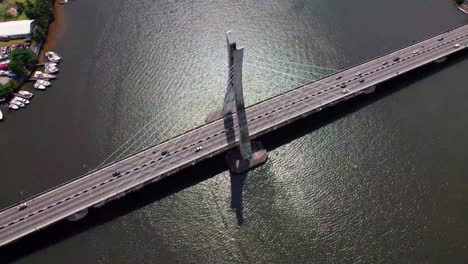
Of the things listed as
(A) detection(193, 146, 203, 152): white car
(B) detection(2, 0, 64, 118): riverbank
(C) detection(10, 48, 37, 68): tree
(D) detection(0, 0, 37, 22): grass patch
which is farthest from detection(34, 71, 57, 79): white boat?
(A) detection(193, 146, 203, 152): white car

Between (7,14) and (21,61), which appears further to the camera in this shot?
(7,14)

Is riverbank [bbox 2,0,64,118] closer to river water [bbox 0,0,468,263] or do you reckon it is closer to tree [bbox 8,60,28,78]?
tree [bbox 8,60,28,78]

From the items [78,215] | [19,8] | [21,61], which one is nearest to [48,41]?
[21,61]

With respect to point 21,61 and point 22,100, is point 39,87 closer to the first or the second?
point 22,100

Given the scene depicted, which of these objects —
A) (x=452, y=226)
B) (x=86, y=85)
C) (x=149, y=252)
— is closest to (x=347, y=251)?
(x=452, y=226)

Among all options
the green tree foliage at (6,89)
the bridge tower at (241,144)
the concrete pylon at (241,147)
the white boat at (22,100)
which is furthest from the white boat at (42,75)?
the concrete pylon at (241,147)

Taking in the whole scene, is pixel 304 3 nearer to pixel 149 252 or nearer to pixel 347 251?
pixel 347 251

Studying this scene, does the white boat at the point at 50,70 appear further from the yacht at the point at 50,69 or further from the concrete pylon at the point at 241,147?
the concrete pylon at the point at 241,147
